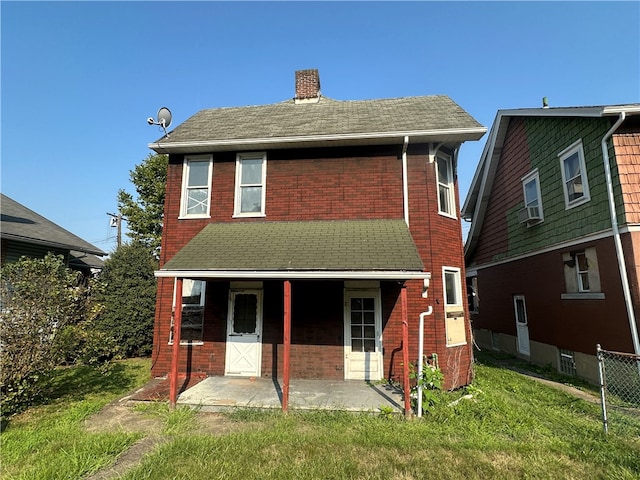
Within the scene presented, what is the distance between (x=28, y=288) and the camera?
6309 millimetres

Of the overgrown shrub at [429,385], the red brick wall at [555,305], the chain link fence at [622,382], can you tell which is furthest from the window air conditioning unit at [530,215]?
the overgrown shrub at [429,385]

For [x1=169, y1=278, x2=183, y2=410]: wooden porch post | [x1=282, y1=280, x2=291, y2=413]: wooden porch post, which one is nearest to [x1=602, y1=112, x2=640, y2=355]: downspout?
[x1=282, y1=280, x2=291, y2=413]: wooden porch post

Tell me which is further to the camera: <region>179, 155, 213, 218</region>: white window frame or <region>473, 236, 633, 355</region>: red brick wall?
<region>179, 155, 213, 218</region>: white window frame

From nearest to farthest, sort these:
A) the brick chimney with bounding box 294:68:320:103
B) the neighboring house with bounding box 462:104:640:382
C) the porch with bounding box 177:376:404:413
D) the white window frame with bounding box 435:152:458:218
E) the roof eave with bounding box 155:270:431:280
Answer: the roof eave with bounding box 155:270:431:280, the porch with bounding box 177:376:404:413, the neighboring house with bounding box 462:104:640:382, the white window frame with bounding box 435:152:458:218, the brick chimney with bounding box 294:68:320:103

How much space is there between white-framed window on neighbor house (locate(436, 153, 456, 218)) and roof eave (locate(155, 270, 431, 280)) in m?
3.29

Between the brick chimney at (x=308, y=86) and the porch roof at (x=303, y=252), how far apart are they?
5295mm

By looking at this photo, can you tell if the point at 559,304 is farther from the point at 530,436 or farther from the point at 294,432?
the point at 294,432

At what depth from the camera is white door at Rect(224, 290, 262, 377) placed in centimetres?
857

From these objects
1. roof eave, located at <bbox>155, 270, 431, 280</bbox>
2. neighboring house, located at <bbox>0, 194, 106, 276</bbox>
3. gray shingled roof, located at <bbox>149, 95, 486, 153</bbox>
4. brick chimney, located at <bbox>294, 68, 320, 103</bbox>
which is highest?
brick chimney, located at <bbox>294, 68, 320, 103</bbox>

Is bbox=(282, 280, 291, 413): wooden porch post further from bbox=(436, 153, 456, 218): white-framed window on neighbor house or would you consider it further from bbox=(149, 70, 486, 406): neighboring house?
bbox=(436, 153, 456, 218): white-framed window on neighbor house

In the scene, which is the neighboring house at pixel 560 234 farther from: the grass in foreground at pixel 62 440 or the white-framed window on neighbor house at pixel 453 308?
the grass in foreground at pixel 62 440

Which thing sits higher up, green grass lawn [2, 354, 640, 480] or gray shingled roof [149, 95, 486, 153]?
gray shingled roof [149, 95, 486, 153]

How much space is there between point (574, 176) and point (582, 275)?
2789 millimetres

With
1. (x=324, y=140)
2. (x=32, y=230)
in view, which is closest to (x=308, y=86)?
(x=324, y=140)
